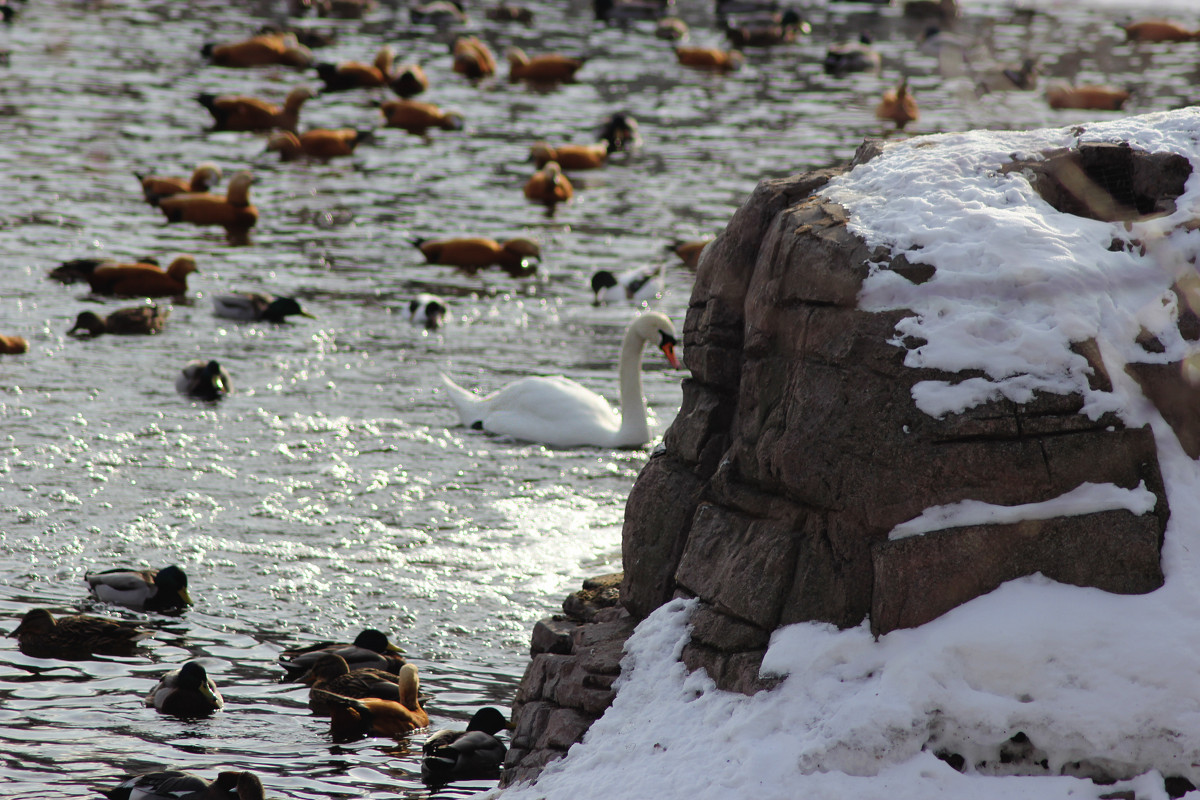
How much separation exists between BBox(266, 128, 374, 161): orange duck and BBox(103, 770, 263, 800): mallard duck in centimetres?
1734

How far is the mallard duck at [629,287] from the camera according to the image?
639 inches

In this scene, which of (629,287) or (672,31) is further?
(672,31)

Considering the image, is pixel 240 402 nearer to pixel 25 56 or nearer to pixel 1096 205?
pixel 1096 205

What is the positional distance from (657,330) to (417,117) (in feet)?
42.8

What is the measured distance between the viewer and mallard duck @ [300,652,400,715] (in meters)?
7.67

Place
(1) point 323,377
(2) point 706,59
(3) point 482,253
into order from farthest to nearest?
(2) point 706,59
(3) point 482,253
(1) point 323,377

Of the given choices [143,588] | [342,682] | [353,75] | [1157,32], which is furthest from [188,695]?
[1157,32]

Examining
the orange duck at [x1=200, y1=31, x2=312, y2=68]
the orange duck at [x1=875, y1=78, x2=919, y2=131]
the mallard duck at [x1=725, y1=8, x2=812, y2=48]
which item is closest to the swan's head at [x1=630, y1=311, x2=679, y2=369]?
the orange duck at [x1=875, y1=78, x2=919, y2=131]

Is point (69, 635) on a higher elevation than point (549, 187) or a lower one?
lower

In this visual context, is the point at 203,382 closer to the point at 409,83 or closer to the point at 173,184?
the point at 173,184

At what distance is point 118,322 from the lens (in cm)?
1465

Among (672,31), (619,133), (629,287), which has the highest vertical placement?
(672,31)

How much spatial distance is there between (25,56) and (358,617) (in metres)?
23.2

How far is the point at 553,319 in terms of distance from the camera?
623 inches
